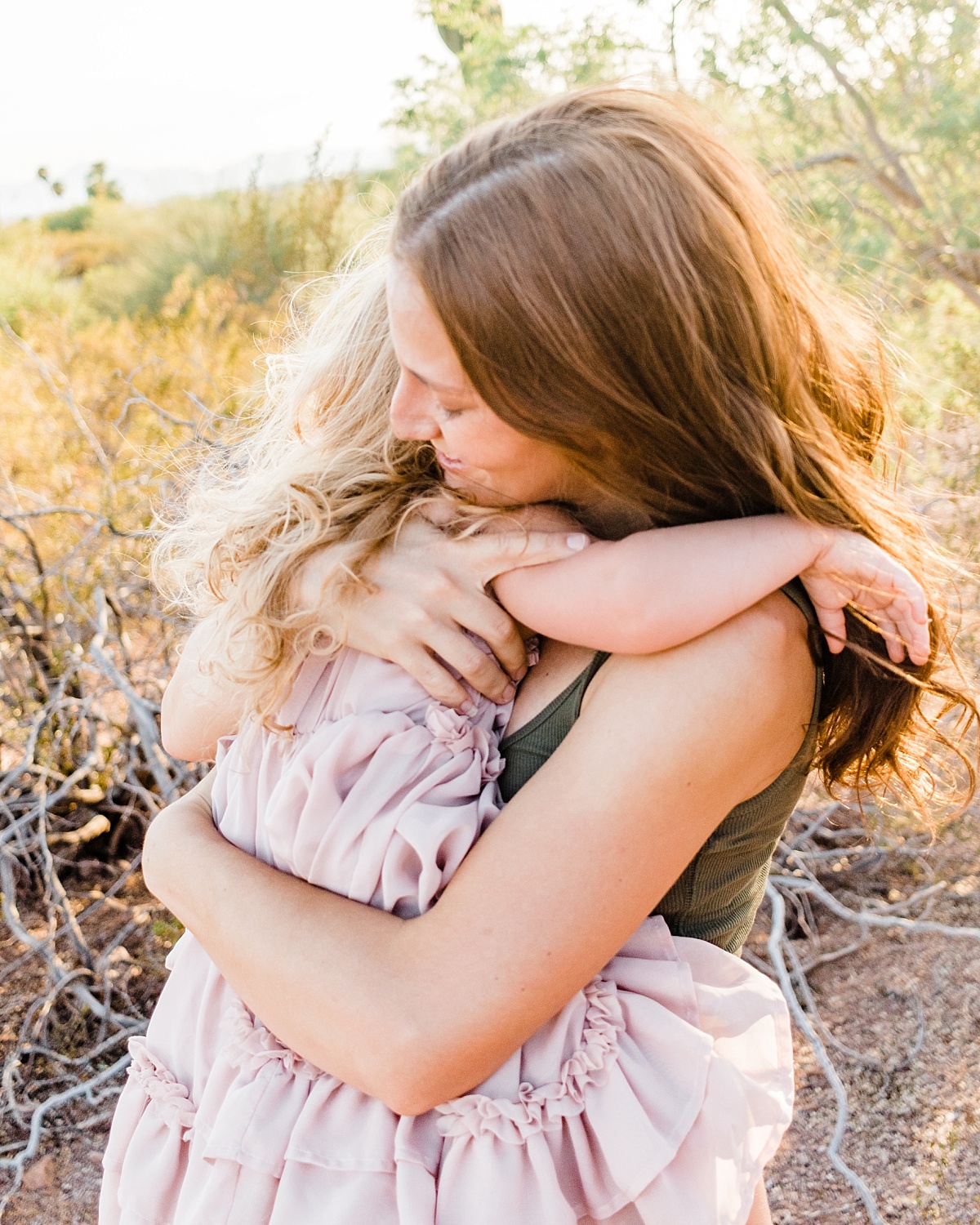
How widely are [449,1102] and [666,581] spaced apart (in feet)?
1.74

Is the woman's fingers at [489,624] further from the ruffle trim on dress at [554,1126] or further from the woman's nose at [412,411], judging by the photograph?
the ruffle trim on dress at [554,1126]

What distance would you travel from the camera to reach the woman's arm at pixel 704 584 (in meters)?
0.95

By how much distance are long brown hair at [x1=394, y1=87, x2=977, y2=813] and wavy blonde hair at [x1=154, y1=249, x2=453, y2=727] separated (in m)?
0.24

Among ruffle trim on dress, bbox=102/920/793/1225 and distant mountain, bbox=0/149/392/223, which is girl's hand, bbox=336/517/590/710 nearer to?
ruffle trim on dress, bbox=102/920/793/1225

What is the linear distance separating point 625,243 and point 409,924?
65cm

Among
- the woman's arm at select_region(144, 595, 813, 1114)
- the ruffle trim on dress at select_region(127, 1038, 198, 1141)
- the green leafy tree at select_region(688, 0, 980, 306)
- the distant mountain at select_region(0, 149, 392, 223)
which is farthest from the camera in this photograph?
the distant mountain at select_region(0, 149, 392, 223)

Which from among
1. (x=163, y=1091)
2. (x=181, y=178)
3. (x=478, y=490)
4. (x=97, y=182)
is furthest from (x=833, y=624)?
(x=97, y=182)

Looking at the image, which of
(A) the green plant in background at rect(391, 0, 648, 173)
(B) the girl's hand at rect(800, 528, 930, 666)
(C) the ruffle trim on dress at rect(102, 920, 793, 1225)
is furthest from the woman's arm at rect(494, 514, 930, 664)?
(A) the green plant in background at rect(391, 0, 648, 173)

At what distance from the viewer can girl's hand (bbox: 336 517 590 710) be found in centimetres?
108

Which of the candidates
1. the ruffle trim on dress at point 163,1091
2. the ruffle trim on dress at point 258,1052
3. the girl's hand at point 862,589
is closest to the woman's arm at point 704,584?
the girl's hand at point 862,589

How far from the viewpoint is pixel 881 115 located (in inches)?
170

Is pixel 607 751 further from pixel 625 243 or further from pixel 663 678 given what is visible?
pixel 625 243

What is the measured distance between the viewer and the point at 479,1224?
0.95 meters

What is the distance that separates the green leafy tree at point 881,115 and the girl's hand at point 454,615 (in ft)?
10.8
